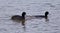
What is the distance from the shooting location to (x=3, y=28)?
3402 millimetres

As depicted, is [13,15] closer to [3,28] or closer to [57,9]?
[3,28]

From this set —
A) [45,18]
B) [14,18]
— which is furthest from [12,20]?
[45,18]

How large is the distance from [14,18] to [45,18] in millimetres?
471

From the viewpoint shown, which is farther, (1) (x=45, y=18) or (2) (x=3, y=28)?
(1) (x=45, y=18)

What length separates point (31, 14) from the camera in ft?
12.4

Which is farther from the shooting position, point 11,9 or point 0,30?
point 11,9

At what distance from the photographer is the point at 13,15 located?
374 centimetres

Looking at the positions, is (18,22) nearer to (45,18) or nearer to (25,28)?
(25,28)

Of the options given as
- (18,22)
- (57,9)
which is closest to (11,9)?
(18,22)

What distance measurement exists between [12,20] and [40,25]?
43 cm

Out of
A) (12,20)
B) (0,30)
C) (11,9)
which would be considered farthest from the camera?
(11,9)

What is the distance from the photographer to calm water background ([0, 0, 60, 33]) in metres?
3.41

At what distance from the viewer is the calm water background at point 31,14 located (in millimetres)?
3408

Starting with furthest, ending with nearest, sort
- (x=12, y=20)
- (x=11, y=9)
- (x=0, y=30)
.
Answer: (x=11, y=9) < (x=12, y=20) < (x=0, y=30)
